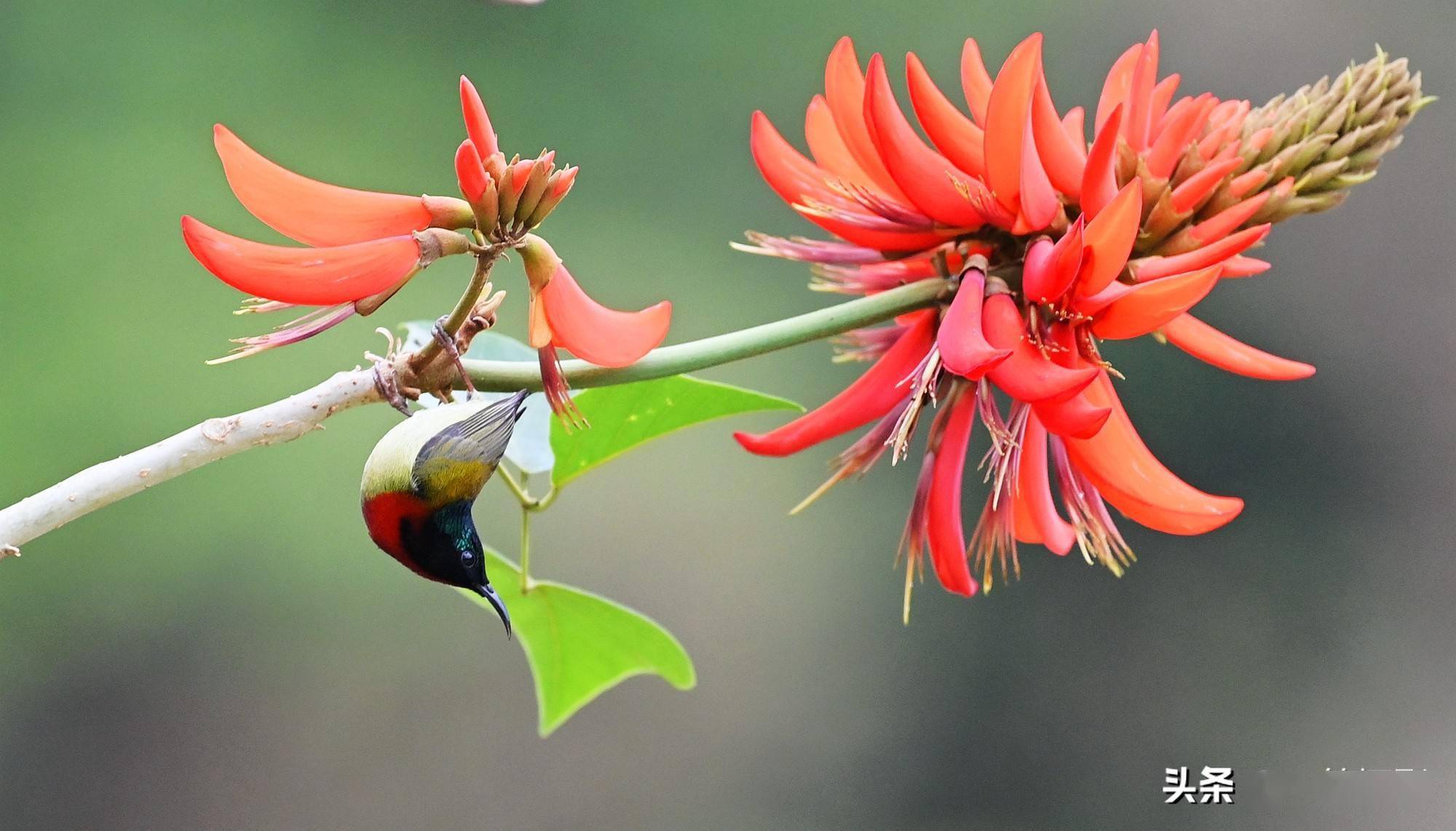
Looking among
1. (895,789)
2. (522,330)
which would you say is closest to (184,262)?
(522,330)

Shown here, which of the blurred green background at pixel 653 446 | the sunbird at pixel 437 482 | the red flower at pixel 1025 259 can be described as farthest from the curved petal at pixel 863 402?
the blurred green background at pixel 653 446

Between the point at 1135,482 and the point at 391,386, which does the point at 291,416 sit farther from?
the point at 1135,482

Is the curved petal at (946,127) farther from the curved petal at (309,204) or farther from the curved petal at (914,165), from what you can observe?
the curved petal at (309,204)

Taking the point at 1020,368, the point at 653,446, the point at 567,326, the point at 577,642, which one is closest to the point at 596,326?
the point at 567,326

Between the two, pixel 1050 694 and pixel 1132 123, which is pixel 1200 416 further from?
pixel 1132 123

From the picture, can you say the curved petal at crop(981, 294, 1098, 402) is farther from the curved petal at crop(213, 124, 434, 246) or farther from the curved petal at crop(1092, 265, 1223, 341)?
the curved petal at crop(213, 124, 434, 246)

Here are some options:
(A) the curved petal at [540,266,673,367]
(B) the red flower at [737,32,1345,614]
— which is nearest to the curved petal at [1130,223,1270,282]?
(B) the red flower at [737,32,1345,614]

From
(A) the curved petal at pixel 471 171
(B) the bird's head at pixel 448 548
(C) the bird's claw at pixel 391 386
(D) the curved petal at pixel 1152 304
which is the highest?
(A) the curved petal at pixel 471 171

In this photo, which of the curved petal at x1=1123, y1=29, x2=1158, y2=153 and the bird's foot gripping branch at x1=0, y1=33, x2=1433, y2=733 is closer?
the bird's foot gripping branch at x1=0, y1=33, x2=1433, y2=733
